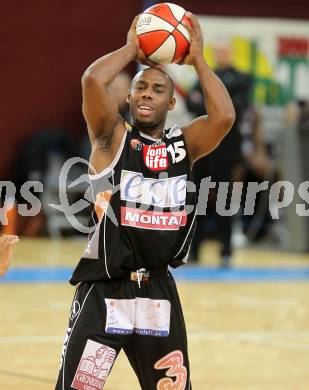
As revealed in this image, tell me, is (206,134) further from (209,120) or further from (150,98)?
(150,98)

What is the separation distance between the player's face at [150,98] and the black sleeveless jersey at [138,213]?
0.08 meters

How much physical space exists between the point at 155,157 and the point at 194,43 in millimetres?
650

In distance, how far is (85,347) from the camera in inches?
158

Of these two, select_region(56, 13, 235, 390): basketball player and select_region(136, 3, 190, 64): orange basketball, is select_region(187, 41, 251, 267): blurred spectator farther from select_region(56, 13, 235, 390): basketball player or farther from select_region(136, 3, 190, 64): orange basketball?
select_region(56, 13, 235, 390): basketball player

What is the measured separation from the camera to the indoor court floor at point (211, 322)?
235 inches

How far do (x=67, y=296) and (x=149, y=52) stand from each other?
16.5 ft

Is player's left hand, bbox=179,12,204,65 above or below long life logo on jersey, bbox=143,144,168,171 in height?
above

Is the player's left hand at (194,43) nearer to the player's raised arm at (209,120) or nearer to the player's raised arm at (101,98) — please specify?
the player's raised arm at (209,120)

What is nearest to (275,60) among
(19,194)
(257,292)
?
(19,194)

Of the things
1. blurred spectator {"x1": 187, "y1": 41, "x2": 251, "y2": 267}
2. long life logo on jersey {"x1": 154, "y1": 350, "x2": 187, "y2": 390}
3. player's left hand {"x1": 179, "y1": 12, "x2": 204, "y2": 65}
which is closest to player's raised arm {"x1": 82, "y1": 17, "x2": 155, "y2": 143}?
player's left hand {"x1": 179, "y1": 12, "x2": 204, "y2": 65}

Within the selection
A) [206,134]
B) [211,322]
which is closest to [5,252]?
[206,134]

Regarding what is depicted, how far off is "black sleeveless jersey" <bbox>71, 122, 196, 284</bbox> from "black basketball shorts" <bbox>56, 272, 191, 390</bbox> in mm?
97

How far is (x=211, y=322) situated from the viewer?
313 inches

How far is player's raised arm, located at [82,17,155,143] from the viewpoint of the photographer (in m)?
4.15
